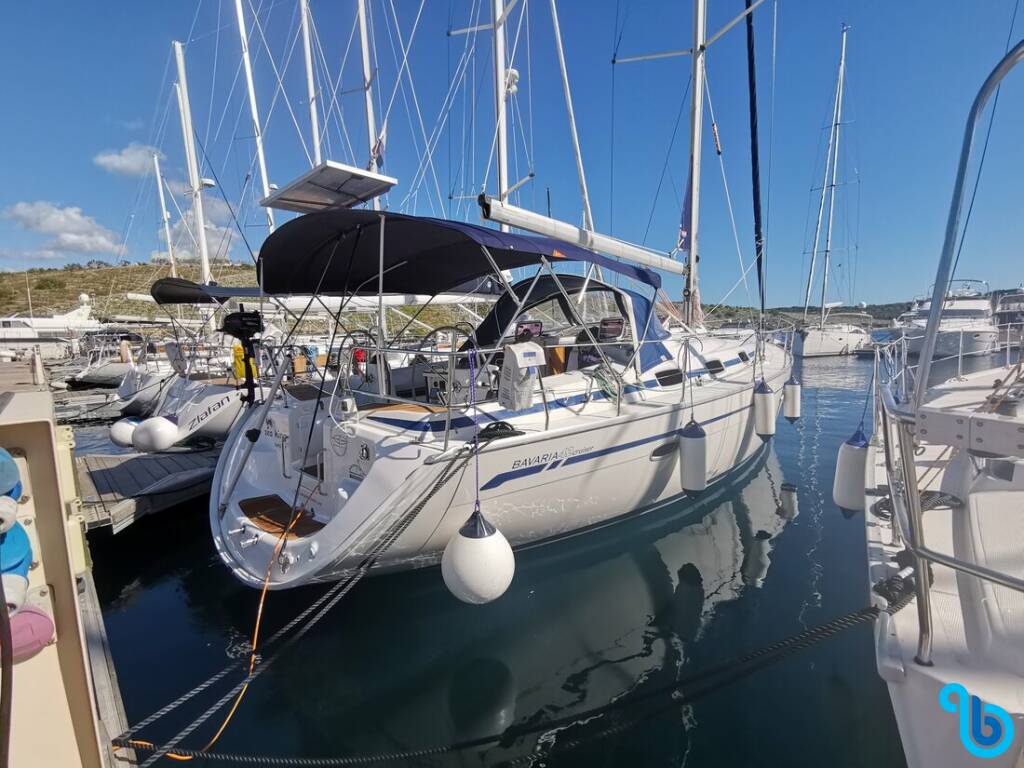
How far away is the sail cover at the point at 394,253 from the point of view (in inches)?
160

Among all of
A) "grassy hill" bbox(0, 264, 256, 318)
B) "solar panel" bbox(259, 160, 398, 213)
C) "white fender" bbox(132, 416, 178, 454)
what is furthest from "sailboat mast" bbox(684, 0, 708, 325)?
"grassy hill" bbox(0, 264, 256, 318)

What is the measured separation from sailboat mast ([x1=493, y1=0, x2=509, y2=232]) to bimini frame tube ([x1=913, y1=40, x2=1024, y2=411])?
7123mm

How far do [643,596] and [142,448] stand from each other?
7713 mm

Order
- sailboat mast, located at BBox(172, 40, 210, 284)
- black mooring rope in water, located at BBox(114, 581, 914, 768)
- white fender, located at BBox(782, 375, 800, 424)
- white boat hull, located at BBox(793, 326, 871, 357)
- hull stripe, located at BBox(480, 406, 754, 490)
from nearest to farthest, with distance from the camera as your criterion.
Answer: black mooring rope in water, located at BBox(114, 581, 914, 768), hull stripe, located at BBox(480, 406, 754, 490), white fender, located at BBox(782, 375, 800, 424), sailboat mast, located at BBox(172, 40, 210, 284), white boat hull, located at BBox(793, 326, 871, 357)

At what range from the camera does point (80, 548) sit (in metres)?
2.46

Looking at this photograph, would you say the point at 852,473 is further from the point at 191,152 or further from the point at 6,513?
the point at 191,152

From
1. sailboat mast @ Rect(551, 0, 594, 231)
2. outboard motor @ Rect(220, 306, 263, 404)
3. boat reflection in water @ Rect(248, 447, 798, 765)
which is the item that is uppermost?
sailboat mast @ Rect(551, 0, 594, 231)

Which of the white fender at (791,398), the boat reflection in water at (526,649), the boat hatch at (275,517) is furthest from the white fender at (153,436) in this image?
the white fender at (791,398)

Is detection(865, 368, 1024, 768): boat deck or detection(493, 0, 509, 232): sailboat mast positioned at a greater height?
detection(493, 0, 509, 232): sailboat mast

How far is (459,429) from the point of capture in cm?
415

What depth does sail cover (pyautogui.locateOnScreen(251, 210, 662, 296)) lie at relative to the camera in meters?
4.07

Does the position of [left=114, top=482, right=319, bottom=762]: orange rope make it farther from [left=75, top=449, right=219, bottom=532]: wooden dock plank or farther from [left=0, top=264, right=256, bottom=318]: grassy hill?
[left=0, top=264, right=256, bottom=318]: grassy hill

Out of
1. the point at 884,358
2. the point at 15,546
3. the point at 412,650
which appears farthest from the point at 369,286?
the point at 884,358

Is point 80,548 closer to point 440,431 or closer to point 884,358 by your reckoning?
point 440,431
